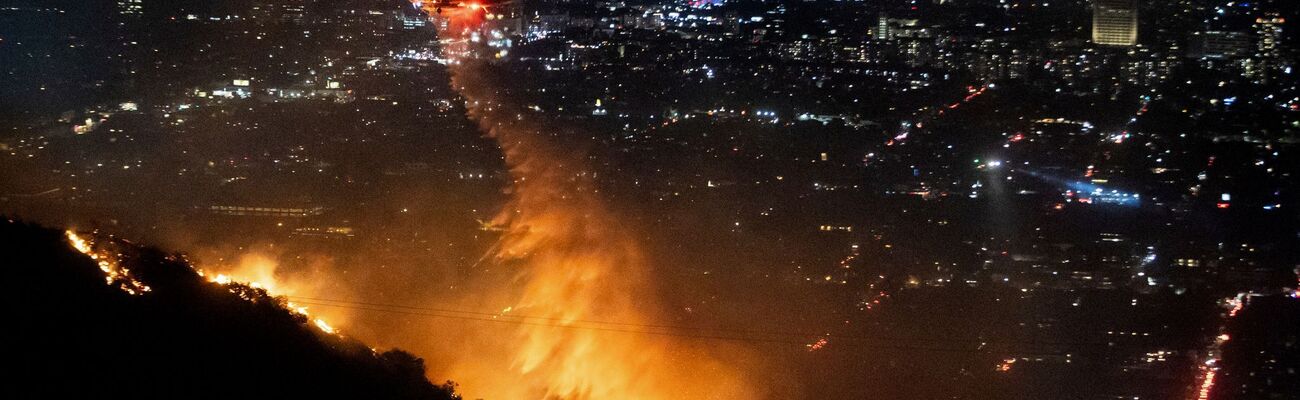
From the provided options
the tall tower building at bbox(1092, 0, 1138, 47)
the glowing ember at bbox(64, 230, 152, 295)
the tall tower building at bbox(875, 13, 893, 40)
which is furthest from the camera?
the tall tower building at bbox(875, 13, 893, 40)

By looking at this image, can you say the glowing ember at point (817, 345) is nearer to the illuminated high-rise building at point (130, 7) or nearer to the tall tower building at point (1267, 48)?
the tall tower building at point (1267, 48)

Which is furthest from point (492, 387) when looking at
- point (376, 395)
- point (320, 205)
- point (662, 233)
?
point (320, 205)

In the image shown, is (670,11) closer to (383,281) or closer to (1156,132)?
(383,281)

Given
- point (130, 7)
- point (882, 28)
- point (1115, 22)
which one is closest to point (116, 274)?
point (130, 7)

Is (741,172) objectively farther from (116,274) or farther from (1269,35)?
(116,274)

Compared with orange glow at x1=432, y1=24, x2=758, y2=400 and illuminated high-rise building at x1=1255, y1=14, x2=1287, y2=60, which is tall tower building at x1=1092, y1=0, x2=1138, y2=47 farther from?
orange glow at x1=432, y1=24, x2=758, y2=400

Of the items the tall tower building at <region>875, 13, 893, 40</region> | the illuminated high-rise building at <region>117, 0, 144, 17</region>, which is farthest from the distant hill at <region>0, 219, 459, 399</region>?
the tall tower building at <region>875, 13, 893, 40</region>
